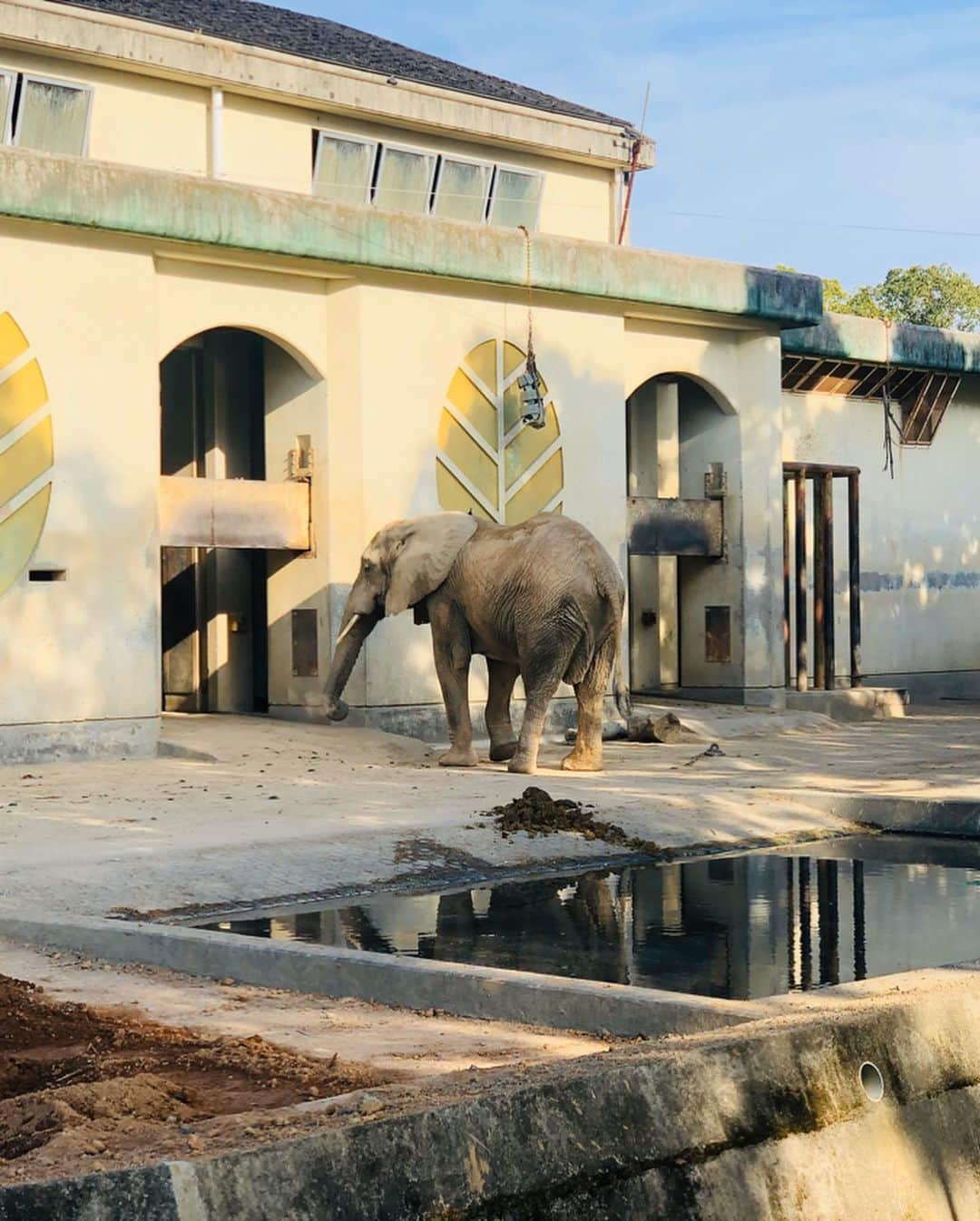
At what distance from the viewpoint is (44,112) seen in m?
22.5

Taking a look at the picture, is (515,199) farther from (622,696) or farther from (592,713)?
(592,713)

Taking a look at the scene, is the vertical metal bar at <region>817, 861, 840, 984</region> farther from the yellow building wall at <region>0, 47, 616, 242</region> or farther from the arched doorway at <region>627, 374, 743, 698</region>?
the yellow building wall at <region>0, 47, 616, 242</region>

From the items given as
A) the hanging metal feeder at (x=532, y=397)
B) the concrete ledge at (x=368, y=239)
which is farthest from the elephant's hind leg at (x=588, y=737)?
the concrete ledge at (x=368, y=239)

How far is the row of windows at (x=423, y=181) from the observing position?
81.6 feet

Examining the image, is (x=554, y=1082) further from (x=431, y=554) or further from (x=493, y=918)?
(x=431, y=554)

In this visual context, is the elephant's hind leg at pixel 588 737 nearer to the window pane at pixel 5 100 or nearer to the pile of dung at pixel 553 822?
the pile of dung at pixel 553 822

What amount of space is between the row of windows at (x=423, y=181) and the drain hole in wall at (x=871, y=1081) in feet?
63.1

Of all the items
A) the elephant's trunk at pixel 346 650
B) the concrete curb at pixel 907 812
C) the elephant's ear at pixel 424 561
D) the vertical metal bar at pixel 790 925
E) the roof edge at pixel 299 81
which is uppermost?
the roof edge at pixel 299 81

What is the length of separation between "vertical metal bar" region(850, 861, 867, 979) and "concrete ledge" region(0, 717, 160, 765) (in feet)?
26.8

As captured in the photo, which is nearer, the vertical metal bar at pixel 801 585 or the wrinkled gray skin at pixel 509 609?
the wrinkled gray skin at pixel 509 609

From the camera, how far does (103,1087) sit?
5.64 meters

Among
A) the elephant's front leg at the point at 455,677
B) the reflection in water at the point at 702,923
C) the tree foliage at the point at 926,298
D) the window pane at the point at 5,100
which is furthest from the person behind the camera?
the tree foliage at the point at 926,298

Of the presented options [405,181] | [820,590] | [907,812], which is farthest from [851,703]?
[907,812]

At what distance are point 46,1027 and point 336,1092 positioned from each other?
1543mm
